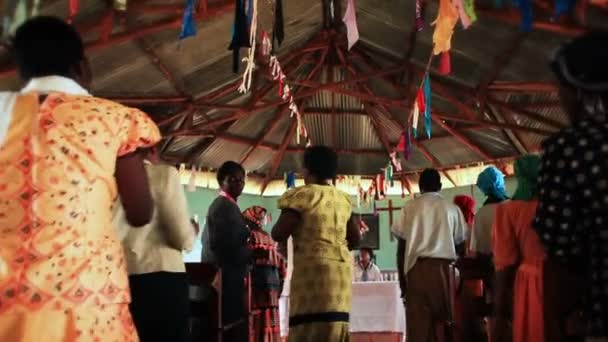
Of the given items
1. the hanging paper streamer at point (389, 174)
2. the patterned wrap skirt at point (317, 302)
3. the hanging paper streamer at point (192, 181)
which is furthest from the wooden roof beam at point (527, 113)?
the patterned wrap skirt at point (317, 302)

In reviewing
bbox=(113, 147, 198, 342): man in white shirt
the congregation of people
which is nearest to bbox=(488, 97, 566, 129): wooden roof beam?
the congregation of people

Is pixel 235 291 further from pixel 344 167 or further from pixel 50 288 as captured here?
pixel 344 167

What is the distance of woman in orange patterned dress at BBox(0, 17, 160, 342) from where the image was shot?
1773 mm

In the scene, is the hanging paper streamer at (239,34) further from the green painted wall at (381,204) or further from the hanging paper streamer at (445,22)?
the green painted wall at (381,204)

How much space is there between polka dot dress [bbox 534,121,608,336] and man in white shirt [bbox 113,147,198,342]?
1.39m

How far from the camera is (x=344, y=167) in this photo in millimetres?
14328

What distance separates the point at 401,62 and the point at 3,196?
9.10 meters

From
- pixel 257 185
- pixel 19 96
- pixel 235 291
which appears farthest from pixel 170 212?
pixel 257 185

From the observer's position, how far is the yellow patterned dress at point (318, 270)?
3.69 metres

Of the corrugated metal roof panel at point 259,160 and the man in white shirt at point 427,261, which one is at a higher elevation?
the corrugated metal roof panel at point 259,160

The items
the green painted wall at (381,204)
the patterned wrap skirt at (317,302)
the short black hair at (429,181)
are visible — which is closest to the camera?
Result: the patterned wrap skirt at (317,302)

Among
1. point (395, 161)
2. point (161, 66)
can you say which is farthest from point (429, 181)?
point (395, 161)

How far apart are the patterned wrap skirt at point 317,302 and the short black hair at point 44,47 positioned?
6.54 ft

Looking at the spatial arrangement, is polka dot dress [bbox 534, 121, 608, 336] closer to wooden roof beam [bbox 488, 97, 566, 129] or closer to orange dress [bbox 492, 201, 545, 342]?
orange dress [bbox 492, 201, 545, 342]
